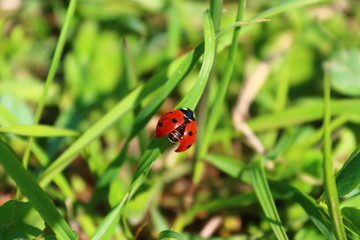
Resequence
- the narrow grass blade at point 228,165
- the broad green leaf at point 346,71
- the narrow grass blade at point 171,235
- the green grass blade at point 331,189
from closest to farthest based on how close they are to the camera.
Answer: the green grass blade at point 331,189 < the narrow grass blade at point 171,235 < the narrow grass blade at point 228,165 < the broad green leaf at point 346,71

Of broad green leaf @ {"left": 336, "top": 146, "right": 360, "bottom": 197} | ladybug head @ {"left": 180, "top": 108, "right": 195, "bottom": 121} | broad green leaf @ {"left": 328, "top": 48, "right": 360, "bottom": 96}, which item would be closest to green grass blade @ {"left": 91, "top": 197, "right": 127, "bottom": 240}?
ladybug head @ {"left": 180, "top": 108, "right": 195, "bottom": 121}

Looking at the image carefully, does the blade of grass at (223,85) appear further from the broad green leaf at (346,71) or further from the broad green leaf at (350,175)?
the broad green leaf at (346,71)

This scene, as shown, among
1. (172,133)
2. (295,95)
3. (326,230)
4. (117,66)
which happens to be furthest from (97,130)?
(295,95)

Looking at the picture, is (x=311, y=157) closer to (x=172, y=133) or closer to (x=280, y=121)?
(x=280, y=121)

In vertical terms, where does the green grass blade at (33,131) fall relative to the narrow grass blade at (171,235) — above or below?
above

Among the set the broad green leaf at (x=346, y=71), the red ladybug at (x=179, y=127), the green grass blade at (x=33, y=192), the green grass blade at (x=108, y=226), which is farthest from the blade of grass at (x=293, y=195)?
the broad green leaf at (x=346, y=71)

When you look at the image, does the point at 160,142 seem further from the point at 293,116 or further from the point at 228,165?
the point at 293,116

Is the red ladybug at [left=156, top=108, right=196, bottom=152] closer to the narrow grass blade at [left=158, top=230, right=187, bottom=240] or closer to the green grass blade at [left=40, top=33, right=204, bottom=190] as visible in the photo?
the green grass blade at [left=40, top=33, right=204, bottom=190]
